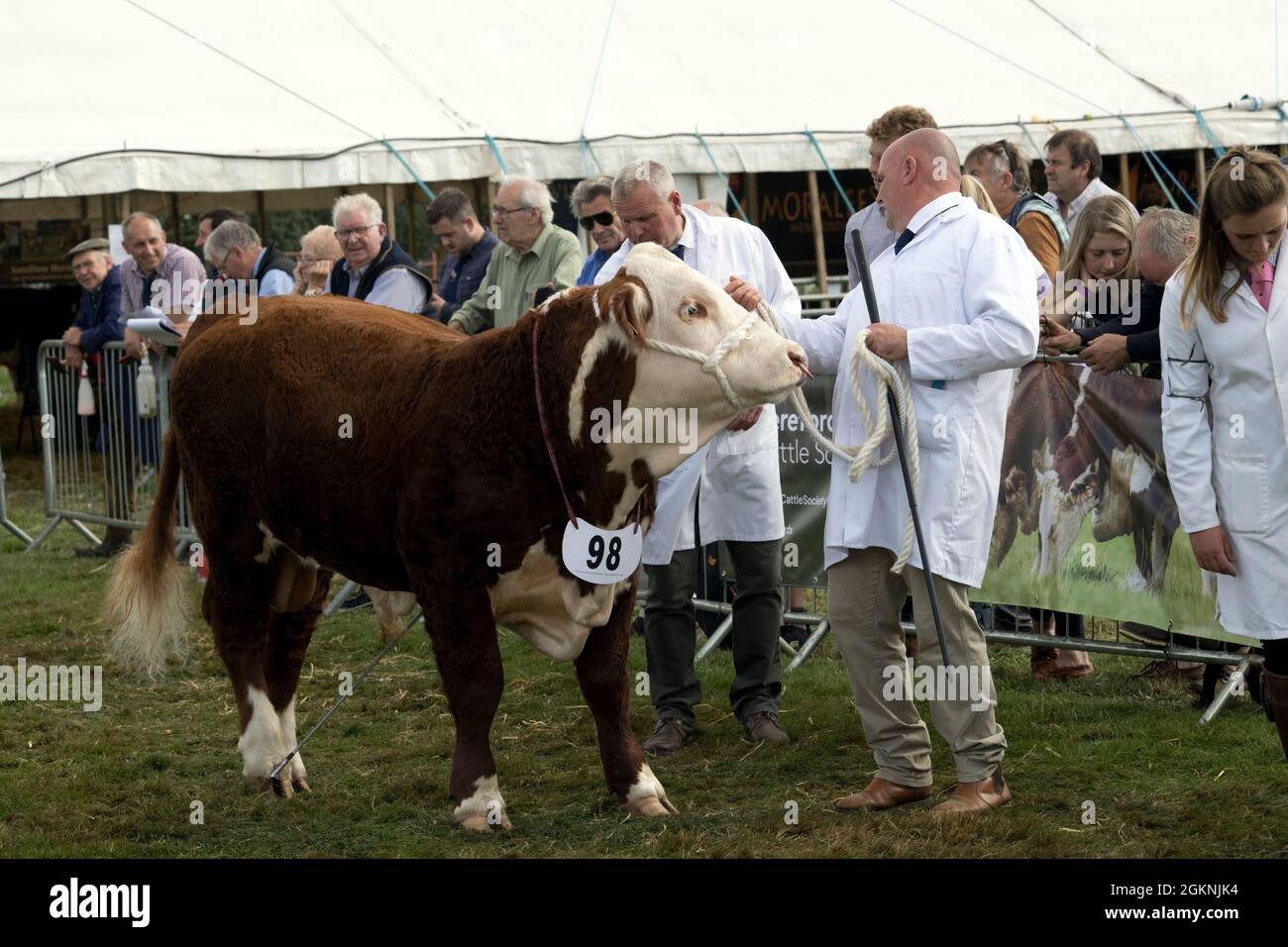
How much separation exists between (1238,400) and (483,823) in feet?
8.53

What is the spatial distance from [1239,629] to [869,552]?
115 cm

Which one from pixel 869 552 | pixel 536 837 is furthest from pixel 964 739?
pixel 536 837

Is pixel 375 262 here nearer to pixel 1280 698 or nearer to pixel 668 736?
pixel 668 736

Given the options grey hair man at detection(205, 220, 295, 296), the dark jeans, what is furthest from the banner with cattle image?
grey hair man at detection(205, 220, 295, 296)

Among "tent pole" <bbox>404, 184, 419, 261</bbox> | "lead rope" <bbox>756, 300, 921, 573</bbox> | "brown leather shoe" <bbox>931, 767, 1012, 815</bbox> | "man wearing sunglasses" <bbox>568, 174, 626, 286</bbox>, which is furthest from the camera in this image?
"tent pole" <bbox>404, 184, 419, 261</bbox>

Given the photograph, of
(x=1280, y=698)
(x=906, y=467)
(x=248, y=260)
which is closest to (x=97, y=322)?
(x=248, y=260)

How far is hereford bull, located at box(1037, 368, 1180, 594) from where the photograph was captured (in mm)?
6309

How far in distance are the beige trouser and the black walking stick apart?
4 centimetres

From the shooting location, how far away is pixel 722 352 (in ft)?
15.1

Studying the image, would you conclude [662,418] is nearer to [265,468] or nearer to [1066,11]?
[265,468]

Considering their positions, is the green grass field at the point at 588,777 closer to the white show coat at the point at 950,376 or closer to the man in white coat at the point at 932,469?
the man in white coat at the point at 932,469

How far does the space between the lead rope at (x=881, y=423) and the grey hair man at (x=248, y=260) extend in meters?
5.41

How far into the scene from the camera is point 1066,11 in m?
19.0

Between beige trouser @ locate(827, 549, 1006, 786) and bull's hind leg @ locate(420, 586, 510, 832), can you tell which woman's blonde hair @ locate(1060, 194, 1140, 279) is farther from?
bull's hind leg @ locate(420, 586, 510, 832)
